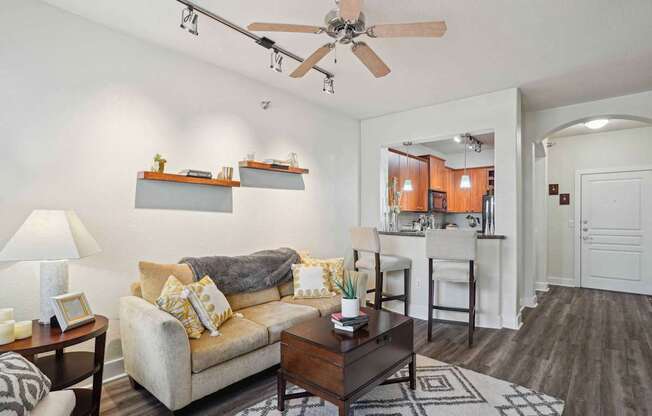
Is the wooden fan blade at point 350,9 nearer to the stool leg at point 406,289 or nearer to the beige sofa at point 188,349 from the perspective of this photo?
the beige sofa at point 188,349

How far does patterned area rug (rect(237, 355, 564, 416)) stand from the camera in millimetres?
2189

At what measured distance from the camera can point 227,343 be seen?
230cm

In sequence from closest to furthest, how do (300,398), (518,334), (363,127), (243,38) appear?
(300,398) → (243,38) → (518,334) → (363,127)

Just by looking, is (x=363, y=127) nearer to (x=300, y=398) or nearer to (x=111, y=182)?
(x=111, y=182)

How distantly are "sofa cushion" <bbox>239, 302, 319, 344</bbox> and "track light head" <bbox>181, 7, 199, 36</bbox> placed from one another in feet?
7.10

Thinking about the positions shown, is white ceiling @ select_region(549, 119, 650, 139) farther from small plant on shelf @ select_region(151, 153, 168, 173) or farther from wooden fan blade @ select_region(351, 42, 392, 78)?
small plant on shelf @ select_region(151, 153, 168, 173)

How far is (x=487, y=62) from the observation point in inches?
126

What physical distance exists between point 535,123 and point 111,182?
203 inches

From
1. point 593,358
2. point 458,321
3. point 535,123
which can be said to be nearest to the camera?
point 593,358

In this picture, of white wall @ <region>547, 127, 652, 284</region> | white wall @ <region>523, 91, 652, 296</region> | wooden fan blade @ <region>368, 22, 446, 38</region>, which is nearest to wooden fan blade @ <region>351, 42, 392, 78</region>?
wooden fan blade @ <region>368, 22, 446, 38</region>

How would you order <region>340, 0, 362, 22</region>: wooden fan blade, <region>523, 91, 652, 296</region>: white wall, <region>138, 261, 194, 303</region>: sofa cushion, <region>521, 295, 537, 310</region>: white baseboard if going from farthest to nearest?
<region>521, 295, 537, 310</region>: white baseboard → <region>523, 91, 652, 296</region>: white wall → <region>138, 261, 194, 303</region>: sofa cushion → <region>340, 0, 362, 22</region>: wooden fan blade

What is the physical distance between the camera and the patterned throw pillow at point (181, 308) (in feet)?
7.59

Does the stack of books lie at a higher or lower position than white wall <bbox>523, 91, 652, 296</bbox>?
lower

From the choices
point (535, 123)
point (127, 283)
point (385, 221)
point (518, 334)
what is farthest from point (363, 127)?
point (127, 283)
